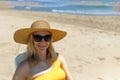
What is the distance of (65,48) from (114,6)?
1586 cm

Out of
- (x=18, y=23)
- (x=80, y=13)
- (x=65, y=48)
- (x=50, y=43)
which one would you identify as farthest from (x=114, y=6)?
(x=50, y=43)

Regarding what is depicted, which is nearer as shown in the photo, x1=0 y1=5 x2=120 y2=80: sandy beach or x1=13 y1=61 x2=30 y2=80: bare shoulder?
Answer: x1=13 y1=61 x2=30 y2=80: bare shoulder

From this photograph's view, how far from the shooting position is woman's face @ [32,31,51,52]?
9.75 feet

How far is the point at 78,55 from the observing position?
28.8ft

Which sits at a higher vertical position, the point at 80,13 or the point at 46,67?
the point at 46,67

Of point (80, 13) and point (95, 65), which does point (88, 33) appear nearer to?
point (95, 65)

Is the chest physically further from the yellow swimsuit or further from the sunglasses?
the sunglasses

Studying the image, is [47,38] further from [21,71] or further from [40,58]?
[21,71]

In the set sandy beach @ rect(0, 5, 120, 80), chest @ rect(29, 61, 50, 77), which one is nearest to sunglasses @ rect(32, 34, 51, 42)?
chest @ rect(29, 61, 50, 77)

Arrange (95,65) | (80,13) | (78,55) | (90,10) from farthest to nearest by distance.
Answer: (90,10) → (80,13) → (78,55) → (95,65)

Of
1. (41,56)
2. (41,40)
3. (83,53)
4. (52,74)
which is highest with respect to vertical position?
(41,40)

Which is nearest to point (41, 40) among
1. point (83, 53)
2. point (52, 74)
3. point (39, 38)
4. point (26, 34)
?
point (39, 38)

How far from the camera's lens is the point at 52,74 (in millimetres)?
2938

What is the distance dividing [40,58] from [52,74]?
15 cm
